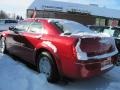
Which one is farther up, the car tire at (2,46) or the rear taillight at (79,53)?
the rear taillight at (79,53)

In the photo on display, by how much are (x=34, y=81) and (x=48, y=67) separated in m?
0.46

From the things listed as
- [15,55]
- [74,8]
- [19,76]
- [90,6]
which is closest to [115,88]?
[19,76]

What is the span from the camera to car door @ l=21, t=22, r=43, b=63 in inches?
274

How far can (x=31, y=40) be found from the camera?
709cm

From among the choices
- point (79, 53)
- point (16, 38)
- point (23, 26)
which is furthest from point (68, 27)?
point (16, 38)

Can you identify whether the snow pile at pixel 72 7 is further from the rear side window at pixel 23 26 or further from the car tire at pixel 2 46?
the rear side window at pixel 23 26

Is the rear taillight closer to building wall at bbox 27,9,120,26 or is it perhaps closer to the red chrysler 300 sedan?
the red chrysler 300 sedan

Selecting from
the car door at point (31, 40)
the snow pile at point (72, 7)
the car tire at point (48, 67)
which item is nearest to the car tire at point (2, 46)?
the car door at point (31, 40)

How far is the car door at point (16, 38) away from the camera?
7746 millimetres

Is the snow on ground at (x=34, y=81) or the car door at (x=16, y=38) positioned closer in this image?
the snow on ground at (x=34, y=81)

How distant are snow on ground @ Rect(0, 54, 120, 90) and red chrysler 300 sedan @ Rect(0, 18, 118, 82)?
0.25 m

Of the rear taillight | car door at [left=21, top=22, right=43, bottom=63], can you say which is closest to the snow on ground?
car door at [left=21, top=22, right=43, bottom=63]

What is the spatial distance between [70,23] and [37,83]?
1922 mm

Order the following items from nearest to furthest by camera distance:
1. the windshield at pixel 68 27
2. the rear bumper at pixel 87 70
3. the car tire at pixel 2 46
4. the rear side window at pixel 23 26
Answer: the rear bumper at pixel 87 70
the windshield at pixel 68 27
the rear side window at pixel 23 26
the car tire at pixel 2 46
